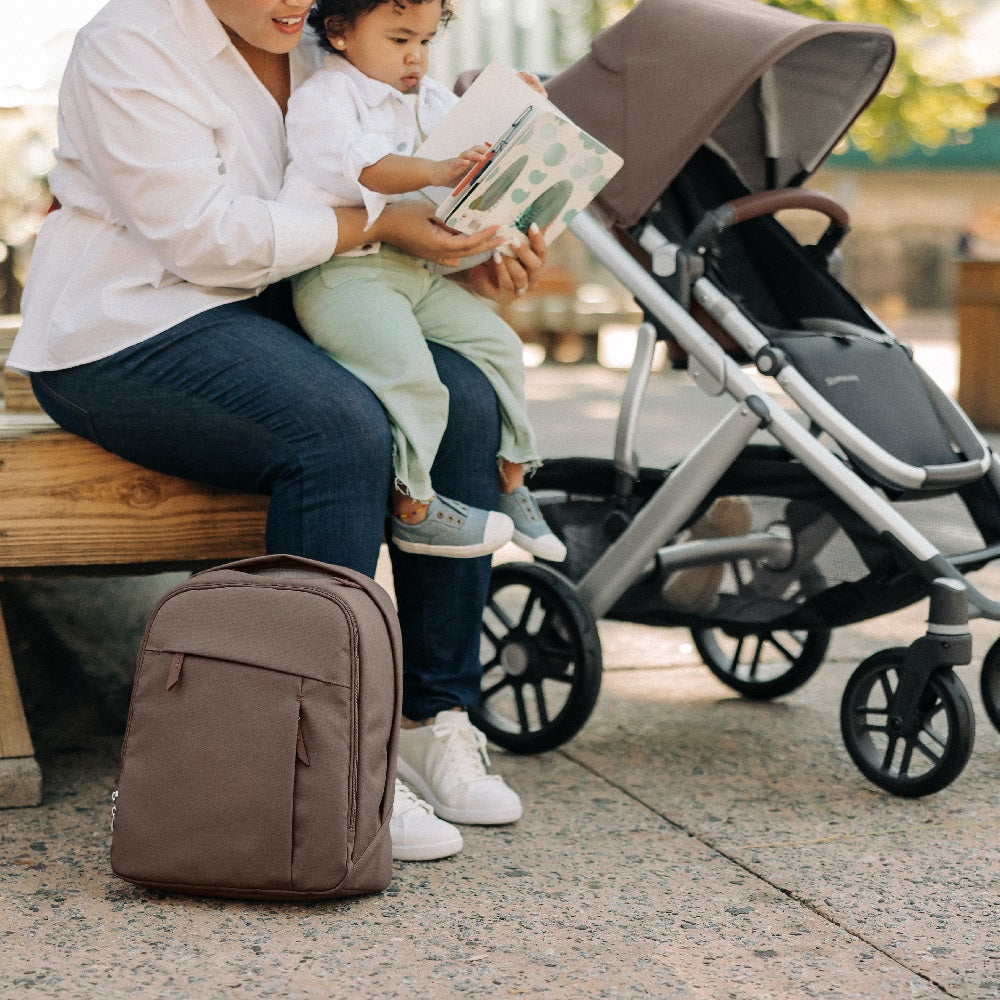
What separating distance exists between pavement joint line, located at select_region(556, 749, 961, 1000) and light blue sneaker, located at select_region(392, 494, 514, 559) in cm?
56

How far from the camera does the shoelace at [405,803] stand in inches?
88.9

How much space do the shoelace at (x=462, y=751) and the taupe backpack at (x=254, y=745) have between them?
1.36 ft

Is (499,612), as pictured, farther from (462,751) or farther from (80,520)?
(80,520)

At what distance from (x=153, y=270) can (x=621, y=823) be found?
120 centimetres

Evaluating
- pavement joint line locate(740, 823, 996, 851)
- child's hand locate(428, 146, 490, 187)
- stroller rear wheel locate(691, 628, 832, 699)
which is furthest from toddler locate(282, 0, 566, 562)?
stroller rear wheel locate(691, 628, 832, 699)

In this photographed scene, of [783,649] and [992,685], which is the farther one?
[783,649]

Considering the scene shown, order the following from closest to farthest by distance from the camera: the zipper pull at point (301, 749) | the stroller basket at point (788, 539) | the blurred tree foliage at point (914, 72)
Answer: the zipper pull at point (301, 749) → the stroller basket at point (788, 539) → the blurred tree foliage at point (914, 72)

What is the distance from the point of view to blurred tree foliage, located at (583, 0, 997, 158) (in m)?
11.7

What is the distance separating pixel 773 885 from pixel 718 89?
1446mm

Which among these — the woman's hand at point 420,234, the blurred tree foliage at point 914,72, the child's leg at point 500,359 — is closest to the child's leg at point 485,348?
the child's leg at point 500,359

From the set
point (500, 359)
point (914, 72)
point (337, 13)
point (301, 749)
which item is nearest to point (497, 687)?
point (500, 359)

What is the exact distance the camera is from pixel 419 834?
2223 mm

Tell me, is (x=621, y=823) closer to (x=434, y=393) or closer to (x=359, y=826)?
(x=359, y=826)

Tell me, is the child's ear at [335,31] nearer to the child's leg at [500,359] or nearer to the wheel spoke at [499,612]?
the child's leg at [500,359]
